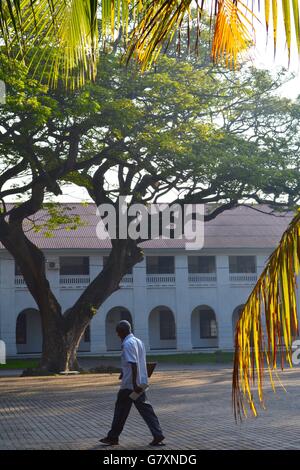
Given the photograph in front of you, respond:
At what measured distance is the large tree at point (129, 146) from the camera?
21.3m

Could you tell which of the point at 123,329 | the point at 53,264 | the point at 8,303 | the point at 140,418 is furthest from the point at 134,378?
the point at 53,264

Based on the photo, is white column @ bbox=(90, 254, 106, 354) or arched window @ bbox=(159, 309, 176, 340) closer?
white column @ bbox=(90, 254, 106, 354)

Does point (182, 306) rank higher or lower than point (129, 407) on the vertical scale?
higher

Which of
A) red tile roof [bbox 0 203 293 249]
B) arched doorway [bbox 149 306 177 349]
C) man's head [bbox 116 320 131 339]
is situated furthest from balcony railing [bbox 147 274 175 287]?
man's head [bbox 116 320 131 339]

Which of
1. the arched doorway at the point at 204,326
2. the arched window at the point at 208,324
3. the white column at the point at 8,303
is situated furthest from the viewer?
the arched window at the point at 208,324

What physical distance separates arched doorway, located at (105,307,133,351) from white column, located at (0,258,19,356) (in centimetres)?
591

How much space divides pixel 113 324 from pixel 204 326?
219 inches

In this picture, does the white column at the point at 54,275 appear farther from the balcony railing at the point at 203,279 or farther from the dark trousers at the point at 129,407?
the dark trousers at the point at 129,407

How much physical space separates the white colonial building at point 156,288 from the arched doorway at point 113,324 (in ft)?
0.19

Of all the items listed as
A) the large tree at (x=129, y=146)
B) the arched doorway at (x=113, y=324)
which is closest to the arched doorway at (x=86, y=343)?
the arched doorway at (x=113, y=324)

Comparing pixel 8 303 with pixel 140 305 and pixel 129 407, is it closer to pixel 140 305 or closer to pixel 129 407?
pixel 140 305

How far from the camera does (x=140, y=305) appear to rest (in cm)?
4488

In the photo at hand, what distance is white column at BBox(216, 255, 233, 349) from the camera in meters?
46.0

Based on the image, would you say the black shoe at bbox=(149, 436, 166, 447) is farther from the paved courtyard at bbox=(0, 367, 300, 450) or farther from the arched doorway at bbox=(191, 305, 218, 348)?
the arched doorway at bbox=(191, 305, 218, 348)
